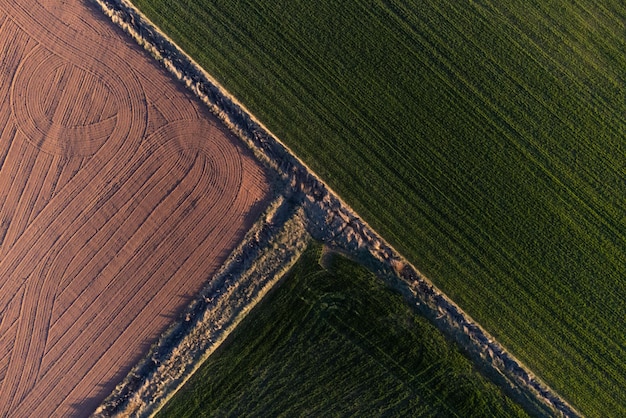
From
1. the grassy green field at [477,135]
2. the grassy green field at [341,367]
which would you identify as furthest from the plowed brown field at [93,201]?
the grassy green field at [341,367]

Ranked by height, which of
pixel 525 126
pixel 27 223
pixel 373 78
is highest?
pixel 525 126

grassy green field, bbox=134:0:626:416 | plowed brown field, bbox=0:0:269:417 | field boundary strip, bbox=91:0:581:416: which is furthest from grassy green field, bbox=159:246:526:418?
plowed brown field, bbox=0:0:269:417

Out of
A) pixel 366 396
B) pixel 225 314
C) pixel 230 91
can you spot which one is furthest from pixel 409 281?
pixel 230 91

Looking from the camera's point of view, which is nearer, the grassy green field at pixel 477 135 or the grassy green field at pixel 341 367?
the grassy green field at pixel 341 367

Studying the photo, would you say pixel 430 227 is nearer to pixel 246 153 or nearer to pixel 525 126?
pixel 525 126

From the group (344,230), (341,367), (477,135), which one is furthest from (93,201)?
(477,135)

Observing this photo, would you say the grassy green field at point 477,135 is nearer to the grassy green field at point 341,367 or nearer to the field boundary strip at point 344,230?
the field boundary strip at point 344,230
